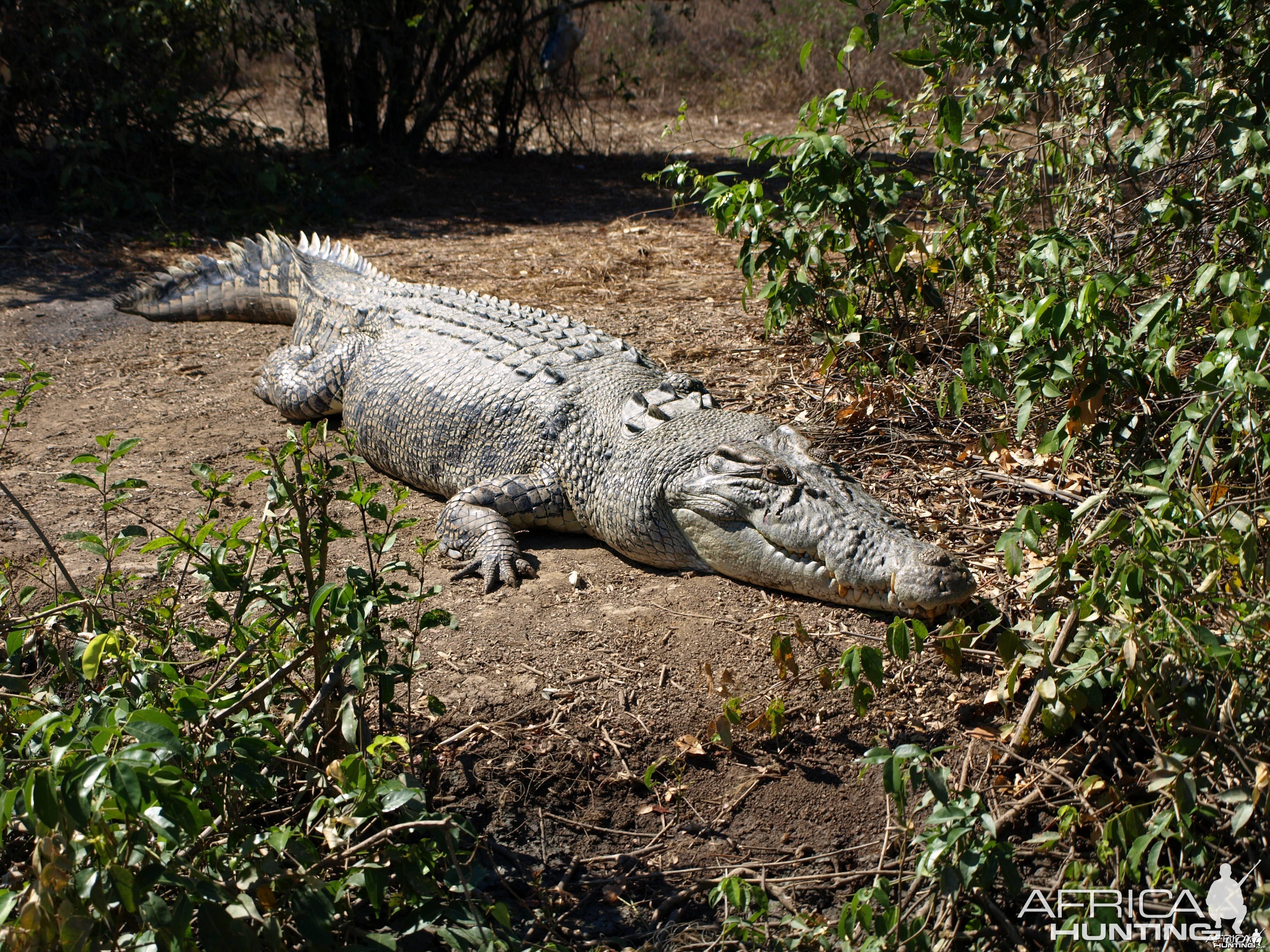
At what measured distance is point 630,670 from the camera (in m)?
3.26

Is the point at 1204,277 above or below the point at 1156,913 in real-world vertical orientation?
above

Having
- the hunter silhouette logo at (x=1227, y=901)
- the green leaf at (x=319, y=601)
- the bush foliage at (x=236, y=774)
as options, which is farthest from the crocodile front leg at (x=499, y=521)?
the hunter silhouette logo at (x=1227, y=901)

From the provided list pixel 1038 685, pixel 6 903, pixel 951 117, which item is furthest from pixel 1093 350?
pixel 6 903

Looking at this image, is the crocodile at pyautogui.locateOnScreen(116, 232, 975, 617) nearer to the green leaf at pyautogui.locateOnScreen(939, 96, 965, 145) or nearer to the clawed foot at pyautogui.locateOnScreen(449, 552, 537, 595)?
the clawed foot at pyautogui.locateOnScreen(449, 552, 537, 595)

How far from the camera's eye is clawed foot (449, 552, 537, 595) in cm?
382

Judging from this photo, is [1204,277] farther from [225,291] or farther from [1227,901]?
[225,291]

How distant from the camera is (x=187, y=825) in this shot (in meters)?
1.68

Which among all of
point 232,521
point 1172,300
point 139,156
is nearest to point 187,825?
point 232,521

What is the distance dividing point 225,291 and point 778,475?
500 centimetres

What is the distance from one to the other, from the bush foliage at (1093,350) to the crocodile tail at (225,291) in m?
3.04

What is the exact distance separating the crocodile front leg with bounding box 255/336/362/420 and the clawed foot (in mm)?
2018

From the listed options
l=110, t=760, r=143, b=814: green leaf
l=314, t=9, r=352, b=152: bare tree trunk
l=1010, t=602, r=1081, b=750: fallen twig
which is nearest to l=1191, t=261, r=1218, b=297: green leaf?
l=1010, t=602, r=1081, b=750: fallen twig

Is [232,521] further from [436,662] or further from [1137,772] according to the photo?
[1137,772]

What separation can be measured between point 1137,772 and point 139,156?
974 centimetres
